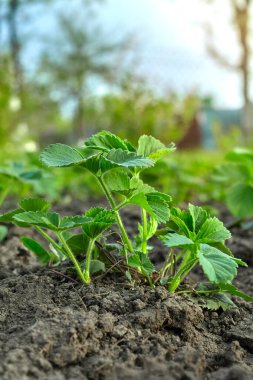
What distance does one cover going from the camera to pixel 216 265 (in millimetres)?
1276

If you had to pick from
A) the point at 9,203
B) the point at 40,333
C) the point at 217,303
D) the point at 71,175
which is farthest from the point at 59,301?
the point at 71,175

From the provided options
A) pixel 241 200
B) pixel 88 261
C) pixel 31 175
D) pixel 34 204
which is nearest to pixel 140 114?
pixel 241 200

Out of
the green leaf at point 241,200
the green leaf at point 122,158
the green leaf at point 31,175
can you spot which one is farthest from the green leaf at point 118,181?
the green leaf at point 241,200

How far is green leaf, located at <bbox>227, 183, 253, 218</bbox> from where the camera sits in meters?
2.62

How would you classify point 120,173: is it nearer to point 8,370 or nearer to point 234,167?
point 8,370

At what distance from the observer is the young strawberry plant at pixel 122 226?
1332mm

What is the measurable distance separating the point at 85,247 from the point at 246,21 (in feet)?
51.6

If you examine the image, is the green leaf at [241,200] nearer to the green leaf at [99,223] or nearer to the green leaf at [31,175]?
the green leaf at [31,175]

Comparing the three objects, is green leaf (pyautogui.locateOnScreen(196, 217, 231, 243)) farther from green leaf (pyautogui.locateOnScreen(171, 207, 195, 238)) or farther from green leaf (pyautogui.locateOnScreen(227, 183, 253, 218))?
green leaf (pyautogui.locateOnScreen(227, 183, 253, 218))

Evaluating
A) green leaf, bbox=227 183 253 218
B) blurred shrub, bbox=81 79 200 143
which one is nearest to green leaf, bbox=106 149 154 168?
green leaf, bbox=227 183 253 218

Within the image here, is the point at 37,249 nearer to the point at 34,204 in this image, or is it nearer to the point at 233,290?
the point at 34,204

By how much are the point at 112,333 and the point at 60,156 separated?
47cm

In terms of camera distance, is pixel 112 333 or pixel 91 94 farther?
pixel 91 94

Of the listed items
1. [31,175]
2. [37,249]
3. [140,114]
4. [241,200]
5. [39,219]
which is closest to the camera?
[39,219]
